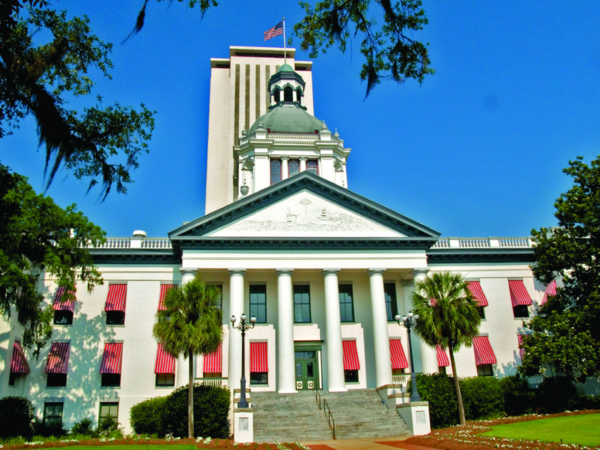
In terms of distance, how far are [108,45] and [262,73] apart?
7131cm

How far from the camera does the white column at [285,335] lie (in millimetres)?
31188

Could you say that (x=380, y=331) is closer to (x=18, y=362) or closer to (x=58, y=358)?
(x=58, y=358)

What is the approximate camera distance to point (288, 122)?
158 ft

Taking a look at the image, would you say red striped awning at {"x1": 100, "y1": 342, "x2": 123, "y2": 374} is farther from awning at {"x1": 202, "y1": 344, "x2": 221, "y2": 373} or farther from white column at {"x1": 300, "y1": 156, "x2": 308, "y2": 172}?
white column at {"x1": 300, "y1": 156, "x2": 308, "y2": 172}

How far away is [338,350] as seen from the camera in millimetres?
32125

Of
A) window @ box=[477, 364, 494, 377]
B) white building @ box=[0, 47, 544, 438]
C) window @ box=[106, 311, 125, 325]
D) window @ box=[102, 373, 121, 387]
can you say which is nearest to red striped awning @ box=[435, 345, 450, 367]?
white building @ box=[0, 47, 544, 438]

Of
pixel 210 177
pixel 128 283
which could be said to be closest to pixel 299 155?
Answer: pixel 128 283

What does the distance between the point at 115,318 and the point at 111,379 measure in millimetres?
3846

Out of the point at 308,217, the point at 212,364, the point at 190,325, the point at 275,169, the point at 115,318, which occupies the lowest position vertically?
the point at 212,364

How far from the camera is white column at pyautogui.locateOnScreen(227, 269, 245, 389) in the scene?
30.8 m

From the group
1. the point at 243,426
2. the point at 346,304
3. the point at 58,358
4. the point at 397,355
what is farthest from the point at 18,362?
the point at 397,355

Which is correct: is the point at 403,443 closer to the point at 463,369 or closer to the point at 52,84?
the point at 463,369

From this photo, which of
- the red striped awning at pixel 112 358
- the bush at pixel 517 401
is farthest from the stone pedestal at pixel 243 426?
the bush at pixel 517 401

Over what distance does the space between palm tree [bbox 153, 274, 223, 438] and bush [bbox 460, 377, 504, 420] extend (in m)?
14.2
